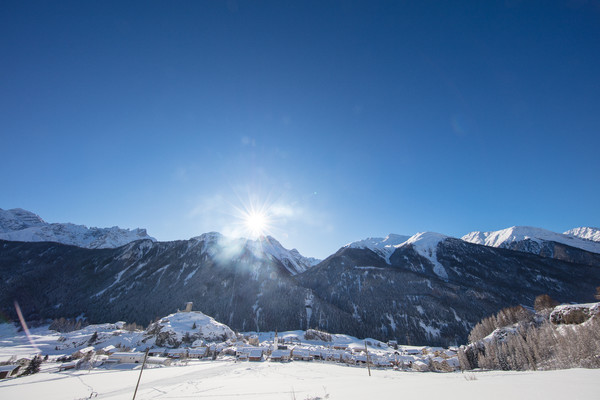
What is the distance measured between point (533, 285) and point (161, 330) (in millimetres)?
273997

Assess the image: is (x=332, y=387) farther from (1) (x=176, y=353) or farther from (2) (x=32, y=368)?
(1) (x=176, y=353)

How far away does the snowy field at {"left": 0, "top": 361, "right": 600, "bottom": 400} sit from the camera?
10.2 m

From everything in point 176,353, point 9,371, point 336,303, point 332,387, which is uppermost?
point 336,303

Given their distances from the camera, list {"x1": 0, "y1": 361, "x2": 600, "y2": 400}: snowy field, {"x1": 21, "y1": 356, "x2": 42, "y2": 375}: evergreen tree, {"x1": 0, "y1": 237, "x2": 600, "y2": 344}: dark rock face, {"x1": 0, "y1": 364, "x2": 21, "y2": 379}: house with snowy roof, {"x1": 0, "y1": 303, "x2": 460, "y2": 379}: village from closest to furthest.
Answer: {"x1": 0, "y1": 361, "x2": 600, "y2": 400}: snowy field, {"x1": 0, "y1": 364, "x2": 21, "y2": 379}: house with snowy roof, {"x1": 21, "y1": 356, "x2": 42, "y2": 375}: evergreen tree, {"x1": 0, "y1": 303, "x2": 460, "y2": 379}: village, {"x1": 0, "y1": 237, "x2": 600, "y2": 344}: dark rock face

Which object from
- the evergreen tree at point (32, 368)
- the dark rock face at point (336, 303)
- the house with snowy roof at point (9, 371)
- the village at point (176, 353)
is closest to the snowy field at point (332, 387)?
the evergreen tree at point (32, 368)

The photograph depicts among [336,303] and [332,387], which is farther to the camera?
[336,303]

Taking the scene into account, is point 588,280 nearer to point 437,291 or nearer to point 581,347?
point 437,291

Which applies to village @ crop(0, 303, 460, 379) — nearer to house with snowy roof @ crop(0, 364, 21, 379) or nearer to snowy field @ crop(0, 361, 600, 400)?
house with snowy roof @ crop(0, 364, 21, 379)

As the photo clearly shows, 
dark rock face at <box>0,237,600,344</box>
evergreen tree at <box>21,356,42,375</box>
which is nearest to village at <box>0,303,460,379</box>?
evergreen tree at <box>21,356,42,375</box>

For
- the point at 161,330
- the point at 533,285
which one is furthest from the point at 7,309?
the point at 533,285

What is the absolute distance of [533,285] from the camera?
652 feet

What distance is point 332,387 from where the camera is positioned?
20.2 meters

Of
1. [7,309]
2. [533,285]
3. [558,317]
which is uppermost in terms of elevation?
[533,285]

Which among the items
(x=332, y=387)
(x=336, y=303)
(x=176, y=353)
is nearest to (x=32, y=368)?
(x=176, y=353)
